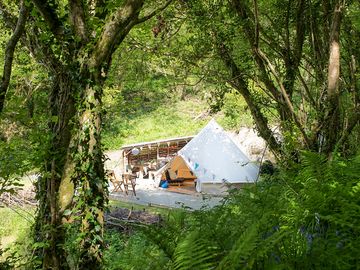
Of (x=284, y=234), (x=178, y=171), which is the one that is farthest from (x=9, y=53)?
(x=178, y=171)

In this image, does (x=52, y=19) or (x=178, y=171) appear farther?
(x=178, y=171)

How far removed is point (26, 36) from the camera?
604 cm

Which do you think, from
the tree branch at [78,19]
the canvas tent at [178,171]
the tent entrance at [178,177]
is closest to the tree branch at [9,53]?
the tree branch at [78,19]

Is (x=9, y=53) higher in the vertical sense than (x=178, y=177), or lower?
higher

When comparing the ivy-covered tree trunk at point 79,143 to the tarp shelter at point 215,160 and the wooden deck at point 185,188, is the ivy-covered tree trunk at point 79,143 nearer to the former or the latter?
the tarp shelter at point 215,160

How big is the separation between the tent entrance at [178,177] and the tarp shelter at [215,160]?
2.32 metres

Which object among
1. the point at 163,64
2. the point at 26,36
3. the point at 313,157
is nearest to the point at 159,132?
the point at 163,64

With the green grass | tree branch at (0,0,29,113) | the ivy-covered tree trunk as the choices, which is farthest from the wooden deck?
tree branch at (0,0,29,113)

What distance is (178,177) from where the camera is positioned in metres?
23.0

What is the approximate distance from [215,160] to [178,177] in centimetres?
472

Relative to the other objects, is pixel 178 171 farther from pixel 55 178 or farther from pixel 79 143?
pixel 79 143

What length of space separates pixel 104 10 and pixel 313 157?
4155 mm

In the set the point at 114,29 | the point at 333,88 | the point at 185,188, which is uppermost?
the point at 114,29

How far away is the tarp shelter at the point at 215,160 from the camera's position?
1848 centimetres
